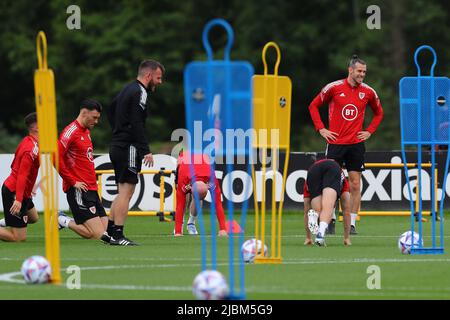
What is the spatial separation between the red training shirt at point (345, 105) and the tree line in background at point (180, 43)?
97.1ft

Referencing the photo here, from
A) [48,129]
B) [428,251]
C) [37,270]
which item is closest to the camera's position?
[48,129]

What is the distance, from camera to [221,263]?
1281 cm

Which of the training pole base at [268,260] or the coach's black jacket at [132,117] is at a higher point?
the coach's black jacket at [132,117]

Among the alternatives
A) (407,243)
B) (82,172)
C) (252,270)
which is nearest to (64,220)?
(82,172)

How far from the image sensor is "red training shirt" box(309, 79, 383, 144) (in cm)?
1777

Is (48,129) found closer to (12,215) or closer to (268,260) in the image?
(268,260)

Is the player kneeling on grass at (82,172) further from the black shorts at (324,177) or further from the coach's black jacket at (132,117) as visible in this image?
the black shorts at (324,177)

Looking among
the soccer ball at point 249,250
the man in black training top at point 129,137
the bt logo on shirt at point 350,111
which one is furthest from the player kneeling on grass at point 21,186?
the soccer ball at point 249,250

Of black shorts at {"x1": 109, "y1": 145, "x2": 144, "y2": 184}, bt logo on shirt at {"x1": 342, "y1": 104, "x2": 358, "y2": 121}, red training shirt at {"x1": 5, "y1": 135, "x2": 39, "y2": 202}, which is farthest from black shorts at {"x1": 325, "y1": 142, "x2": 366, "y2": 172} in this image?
red training shirt at {"x1": 5, "y1": 135, "x2": 39, "y2": 202}

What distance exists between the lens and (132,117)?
1580cm

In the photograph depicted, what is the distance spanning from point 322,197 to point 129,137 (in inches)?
93.7

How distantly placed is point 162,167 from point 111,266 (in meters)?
11.3

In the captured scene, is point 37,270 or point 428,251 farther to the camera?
point 428,251

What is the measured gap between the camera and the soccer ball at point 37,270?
11.1 meters
